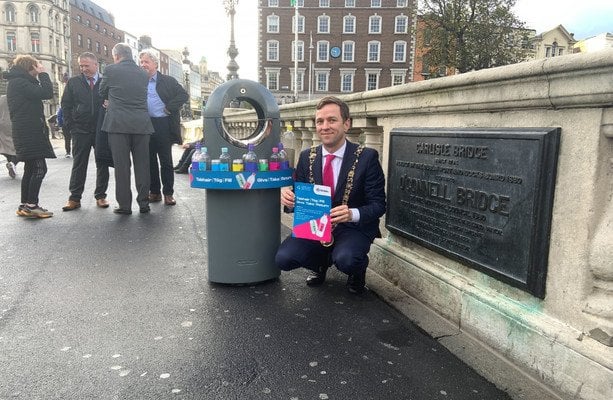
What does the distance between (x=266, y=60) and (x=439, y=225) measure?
67185 millimetres

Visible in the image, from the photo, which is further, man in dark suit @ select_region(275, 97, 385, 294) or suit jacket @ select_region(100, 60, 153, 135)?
suit jacket @ select_region(100, 60, 153, 135)

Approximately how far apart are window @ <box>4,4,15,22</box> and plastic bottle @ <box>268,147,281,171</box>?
81.8 metres

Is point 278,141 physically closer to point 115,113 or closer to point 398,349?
point 398,349

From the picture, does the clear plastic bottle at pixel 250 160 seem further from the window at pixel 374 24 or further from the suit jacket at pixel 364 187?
the window at pixel 374 24

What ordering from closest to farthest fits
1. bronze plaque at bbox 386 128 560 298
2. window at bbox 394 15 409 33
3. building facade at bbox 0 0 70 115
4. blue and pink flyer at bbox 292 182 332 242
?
1. bronze plaque at bbox 386 128 560 298
2. blue and pink flyer at bbox 292 182 332 242
3. window at bbox 394 15 409 33
4. building facade at bbox 0 0 70 115

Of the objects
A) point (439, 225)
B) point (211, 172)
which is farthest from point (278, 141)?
point (439, 225)

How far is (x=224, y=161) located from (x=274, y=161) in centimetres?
40

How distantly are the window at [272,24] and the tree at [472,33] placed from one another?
33685 millimetres

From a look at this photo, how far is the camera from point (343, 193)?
3.64 meters

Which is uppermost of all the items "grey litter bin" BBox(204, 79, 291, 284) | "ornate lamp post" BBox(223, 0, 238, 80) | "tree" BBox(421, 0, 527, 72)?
"tree" BBox(421, 0, 527, 72)

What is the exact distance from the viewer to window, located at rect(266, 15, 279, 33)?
66062 millimetres

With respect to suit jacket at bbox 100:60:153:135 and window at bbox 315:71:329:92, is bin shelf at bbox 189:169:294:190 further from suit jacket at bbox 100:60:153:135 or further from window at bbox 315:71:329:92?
window at bbox 315:71:329:92

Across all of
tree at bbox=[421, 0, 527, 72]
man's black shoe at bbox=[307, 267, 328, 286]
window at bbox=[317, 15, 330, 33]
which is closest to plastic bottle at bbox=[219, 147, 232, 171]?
man's black shoe at bbox=[307, 267, 328, 286]

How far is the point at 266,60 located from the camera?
220ft
